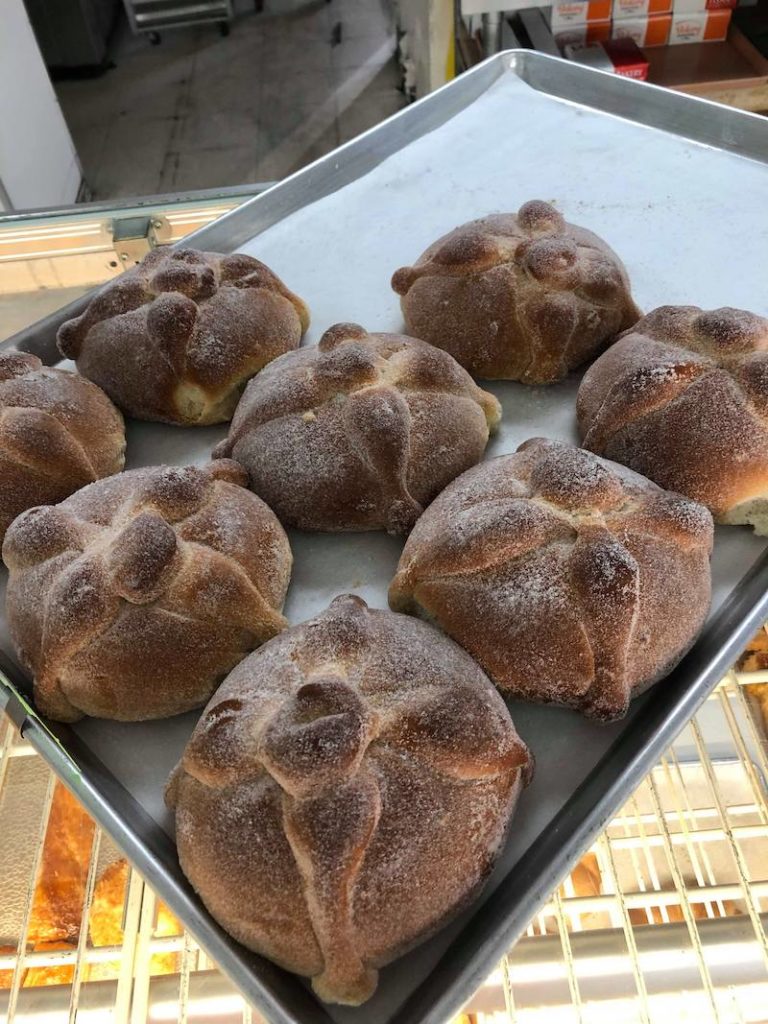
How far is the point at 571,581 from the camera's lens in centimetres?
117

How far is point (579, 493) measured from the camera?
1234mm

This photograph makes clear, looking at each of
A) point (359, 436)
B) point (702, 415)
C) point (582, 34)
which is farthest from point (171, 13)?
point (702, 415)

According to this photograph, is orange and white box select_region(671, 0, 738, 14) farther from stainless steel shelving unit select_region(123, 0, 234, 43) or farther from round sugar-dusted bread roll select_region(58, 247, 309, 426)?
stainless steel shelving unit select_region(123, 0, 234, 43)

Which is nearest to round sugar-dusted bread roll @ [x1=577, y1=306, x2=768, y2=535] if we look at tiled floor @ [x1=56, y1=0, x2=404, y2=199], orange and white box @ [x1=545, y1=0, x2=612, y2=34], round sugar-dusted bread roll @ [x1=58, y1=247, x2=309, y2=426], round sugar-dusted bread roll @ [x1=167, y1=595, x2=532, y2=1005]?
round sugar-dusted bread roll @ [x1=167, y1=595, x2=532, y2=1005]

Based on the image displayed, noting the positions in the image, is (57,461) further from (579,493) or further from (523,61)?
(523,61)

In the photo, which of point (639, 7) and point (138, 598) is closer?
point (138, 598)

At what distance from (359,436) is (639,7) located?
247 cm

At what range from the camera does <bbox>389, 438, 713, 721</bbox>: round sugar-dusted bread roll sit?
3.82 ft

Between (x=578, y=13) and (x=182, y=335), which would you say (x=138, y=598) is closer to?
(x=182, y=335)

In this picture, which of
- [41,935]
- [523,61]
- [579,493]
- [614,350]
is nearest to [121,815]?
[41,935]

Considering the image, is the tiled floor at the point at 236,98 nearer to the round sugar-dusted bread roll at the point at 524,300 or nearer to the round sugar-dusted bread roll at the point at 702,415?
the round sugar-dusted bread roll at the point at 524,300

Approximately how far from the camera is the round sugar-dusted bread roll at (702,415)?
1.37 m

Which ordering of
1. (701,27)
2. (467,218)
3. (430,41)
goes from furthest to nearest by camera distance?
(430,41) < (701,27) < (467,218)

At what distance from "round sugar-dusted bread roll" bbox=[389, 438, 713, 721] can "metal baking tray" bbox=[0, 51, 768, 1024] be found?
91 mm
